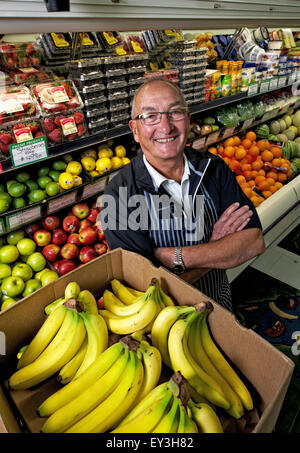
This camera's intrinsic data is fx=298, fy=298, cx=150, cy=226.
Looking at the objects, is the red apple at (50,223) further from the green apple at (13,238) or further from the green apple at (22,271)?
the green apple at (22,271)

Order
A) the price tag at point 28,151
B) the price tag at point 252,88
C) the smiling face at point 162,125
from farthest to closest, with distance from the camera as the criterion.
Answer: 1. the price tag at point 252,88
2. the price tag at point 28,151
3. the smiling face at point 162,125

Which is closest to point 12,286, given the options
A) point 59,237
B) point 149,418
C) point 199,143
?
point 59,237

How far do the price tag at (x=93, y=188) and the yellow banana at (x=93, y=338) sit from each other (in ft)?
4.90

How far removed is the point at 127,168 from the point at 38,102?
2.52 ft

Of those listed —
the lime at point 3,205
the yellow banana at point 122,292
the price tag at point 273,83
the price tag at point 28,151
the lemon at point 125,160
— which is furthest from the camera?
the price tag at point 273,83

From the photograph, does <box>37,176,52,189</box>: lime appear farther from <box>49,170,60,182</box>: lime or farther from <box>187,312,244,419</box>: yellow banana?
<box>187,312,244,419</box>: yellow banana

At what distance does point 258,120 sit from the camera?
3.93 m

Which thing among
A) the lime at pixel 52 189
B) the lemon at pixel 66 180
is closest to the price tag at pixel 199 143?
the lemon at pixel 66 180

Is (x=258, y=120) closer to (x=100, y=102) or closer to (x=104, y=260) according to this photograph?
(x=100, y=102)

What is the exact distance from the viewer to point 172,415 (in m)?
0.67

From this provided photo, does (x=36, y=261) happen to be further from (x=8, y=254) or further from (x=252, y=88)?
(x=252, y=88)

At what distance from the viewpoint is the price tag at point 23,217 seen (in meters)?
1.91

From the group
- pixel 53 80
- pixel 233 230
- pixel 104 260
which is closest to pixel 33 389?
pixel 104 260

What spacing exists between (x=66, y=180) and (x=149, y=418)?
1.72 meters
